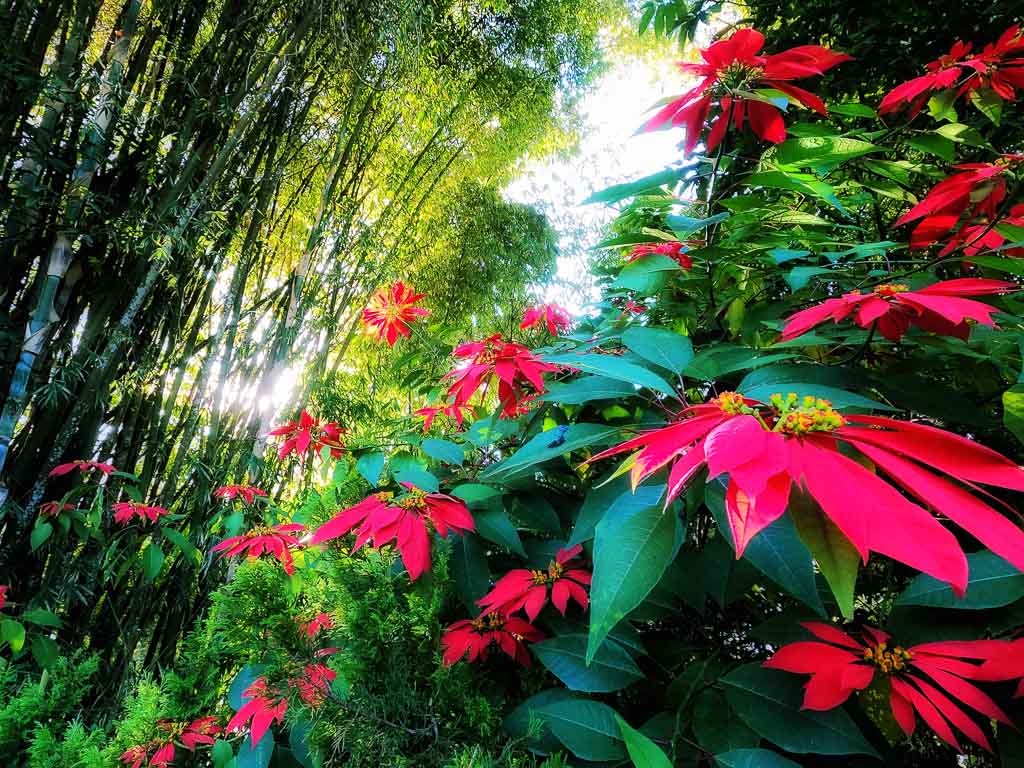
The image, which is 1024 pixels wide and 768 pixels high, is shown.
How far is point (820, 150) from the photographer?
0.52 m

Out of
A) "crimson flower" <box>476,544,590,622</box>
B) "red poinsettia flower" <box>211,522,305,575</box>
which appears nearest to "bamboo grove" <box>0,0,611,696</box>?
"red poinsettia flower" <box>211,522,305,575</box>

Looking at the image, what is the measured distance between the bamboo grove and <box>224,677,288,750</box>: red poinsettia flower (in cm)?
89

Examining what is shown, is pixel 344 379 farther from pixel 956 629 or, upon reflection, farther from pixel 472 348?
pixel 956 629

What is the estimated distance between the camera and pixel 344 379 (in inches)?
98.0

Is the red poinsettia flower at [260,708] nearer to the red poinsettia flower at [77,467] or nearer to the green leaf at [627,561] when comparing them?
the green leaf at [627,561]

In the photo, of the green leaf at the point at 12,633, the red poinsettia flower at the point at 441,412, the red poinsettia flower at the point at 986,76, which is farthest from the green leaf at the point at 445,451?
the green leaf at the point at 12,633

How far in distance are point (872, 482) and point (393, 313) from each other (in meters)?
1.08

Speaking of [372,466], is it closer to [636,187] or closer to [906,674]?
[636,187]

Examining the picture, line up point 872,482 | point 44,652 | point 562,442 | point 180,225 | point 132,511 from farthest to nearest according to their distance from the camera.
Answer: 1. point 180,225
2. point 132,511
3. point 44,652
4. point 562,442
5. point 872,482

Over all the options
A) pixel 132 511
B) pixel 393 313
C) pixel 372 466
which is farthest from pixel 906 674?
pixel 132 511

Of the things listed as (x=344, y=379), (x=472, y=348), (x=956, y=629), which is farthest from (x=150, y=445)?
(x=956, y=629)

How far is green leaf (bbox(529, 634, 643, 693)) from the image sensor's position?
0.44 m

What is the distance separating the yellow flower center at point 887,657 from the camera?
1.27 feet

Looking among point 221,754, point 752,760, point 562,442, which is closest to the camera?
point 752,760
